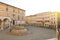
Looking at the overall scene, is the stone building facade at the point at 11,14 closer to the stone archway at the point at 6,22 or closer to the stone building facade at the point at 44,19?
the stone archway at the point at 6,22

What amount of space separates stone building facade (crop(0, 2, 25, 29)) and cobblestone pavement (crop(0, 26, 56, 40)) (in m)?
0.14

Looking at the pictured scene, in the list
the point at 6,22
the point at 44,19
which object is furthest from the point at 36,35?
the point at 6,22

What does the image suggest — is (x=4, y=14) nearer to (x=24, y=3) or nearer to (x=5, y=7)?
(x=5, y=7)

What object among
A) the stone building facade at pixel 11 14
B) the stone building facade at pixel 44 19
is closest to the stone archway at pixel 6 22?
the stone building facade at pixel 11 14

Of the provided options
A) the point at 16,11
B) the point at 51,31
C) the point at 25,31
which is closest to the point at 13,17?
the point at 16,11

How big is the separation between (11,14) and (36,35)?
1.49 feet

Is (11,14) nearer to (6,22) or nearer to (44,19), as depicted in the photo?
(6,22)

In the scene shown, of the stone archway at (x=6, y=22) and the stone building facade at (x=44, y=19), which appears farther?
the stone building facade at (x=44, y=19)

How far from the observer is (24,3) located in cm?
192

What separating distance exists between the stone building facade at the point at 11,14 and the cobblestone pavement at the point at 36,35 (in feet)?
0.47

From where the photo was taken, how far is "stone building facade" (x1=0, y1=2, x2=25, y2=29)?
1.75 meters

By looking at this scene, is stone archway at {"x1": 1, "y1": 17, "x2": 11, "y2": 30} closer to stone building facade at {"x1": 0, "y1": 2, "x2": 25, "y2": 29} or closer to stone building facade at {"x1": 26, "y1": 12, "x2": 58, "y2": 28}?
stone building facade at {"x1": 0, "y1": 2, "x2": 25, "y2": 29}

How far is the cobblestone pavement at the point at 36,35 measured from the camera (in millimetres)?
1688

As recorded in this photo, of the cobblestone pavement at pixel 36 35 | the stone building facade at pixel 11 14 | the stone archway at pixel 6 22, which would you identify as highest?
the stone building facade at pixel 11 14
